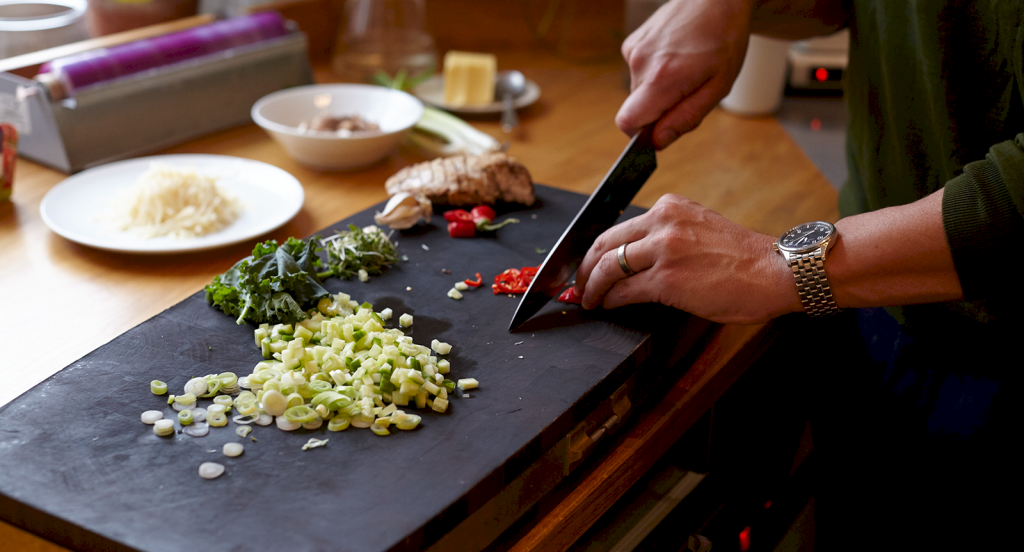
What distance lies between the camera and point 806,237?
3.36 feet

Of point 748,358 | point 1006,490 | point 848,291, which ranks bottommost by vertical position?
point 1006,490

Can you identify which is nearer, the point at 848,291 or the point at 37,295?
the point at 848,291

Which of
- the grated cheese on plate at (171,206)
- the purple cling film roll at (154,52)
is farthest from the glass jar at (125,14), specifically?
the grated cheese on plate at (171,206)

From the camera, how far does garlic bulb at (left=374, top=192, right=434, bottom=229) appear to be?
1.34 m

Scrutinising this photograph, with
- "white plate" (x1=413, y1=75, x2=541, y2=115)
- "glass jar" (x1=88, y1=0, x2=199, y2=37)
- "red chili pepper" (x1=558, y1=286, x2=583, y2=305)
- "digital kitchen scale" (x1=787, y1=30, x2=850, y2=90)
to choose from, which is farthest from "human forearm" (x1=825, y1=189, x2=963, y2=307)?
"glass jar" (x1=88, y1=0, x2=199, y2=37)

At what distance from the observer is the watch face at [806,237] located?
1.01m

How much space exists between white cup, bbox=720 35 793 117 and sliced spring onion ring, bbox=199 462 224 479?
1.69 meters

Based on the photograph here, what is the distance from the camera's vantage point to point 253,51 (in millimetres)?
1908

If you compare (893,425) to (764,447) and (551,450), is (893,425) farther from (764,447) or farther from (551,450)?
(551,450)

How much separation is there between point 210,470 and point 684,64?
97cm

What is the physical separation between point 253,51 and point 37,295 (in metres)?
0.89

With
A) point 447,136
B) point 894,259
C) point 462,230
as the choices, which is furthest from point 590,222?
point 447,136

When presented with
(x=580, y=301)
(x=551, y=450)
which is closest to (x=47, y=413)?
(x=551, y=450)

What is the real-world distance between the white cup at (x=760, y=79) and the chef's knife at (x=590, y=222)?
873 millimetres
